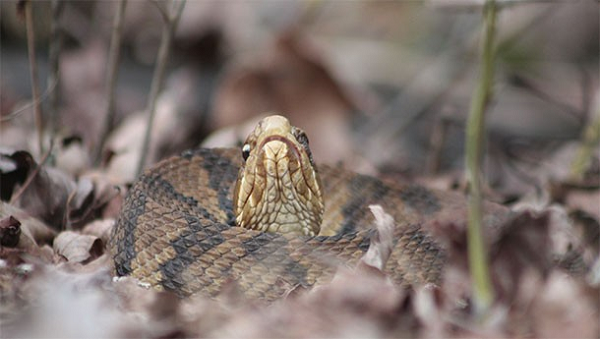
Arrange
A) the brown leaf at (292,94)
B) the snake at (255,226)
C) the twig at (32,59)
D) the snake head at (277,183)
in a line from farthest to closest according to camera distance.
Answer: the brown leaf at (292,94)
the twig at (32,59)
the snake head at (277,183)
the snake at (255,226)

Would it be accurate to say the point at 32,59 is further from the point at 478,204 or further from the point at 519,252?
the point at 519,252

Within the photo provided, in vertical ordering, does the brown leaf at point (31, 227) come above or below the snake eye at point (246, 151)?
below

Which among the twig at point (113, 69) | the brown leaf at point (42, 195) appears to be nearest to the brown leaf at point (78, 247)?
the brown leaf at point (42, 195)

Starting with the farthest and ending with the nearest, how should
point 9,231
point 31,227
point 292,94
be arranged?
point 292,94 < point 31,227 < point 9,231

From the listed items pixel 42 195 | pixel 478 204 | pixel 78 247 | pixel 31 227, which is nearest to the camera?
pixel 478 204

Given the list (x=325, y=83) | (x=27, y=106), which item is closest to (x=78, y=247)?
(x=27, y=106)

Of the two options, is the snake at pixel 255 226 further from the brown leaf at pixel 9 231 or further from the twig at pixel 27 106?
the twig at pixel 27 106
